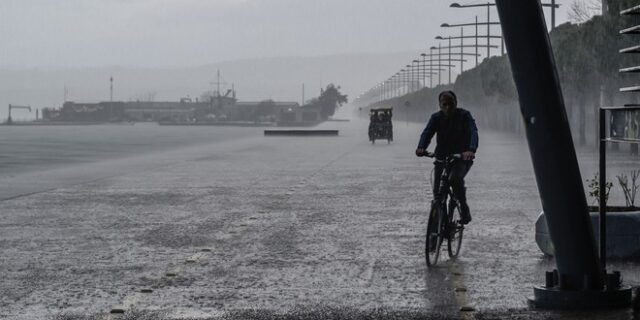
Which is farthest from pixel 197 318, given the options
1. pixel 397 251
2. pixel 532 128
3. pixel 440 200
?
pixel 397 251

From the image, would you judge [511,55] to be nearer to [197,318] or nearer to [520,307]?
[520,307]

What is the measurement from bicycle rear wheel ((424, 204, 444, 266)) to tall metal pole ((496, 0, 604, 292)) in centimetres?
255

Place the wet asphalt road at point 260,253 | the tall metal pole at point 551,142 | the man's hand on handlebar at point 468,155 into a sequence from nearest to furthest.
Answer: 1. the tall metal pole at point 551,142
2. the wet asphalt road at point 260,253
3. the man's hand on handlebar at point 468,155

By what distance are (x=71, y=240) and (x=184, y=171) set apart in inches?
661

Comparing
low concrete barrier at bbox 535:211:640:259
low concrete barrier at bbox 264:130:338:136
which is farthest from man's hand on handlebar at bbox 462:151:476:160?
low concrete barrier at bbox 264:130:338:136

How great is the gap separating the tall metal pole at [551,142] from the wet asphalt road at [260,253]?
1.54 ft

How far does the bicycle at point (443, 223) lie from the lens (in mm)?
11484

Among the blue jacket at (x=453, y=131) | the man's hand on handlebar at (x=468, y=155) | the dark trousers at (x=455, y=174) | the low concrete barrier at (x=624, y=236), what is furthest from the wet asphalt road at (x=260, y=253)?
the blue jacket at (x=453, y=131)

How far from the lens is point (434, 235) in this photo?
1155cm

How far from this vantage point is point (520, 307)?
9109 millimetres

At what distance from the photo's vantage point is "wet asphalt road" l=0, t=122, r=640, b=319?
9.30 m

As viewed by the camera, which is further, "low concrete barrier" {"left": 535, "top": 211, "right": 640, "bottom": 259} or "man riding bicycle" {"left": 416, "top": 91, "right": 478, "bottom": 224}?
"man riding bicycle" {"left": 416, "top": 91, "right": 478, "bottom": 224}

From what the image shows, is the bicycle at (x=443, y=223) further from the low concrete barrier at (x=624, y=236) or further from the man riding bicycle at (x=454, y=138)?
the low concrete barrier at (x=624, y=236)

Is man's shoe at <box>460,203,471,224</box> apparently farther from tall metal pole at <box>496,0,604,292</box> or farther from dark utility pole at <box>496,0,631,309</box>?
tall metal pole at <box>496,0,604,292</box>
